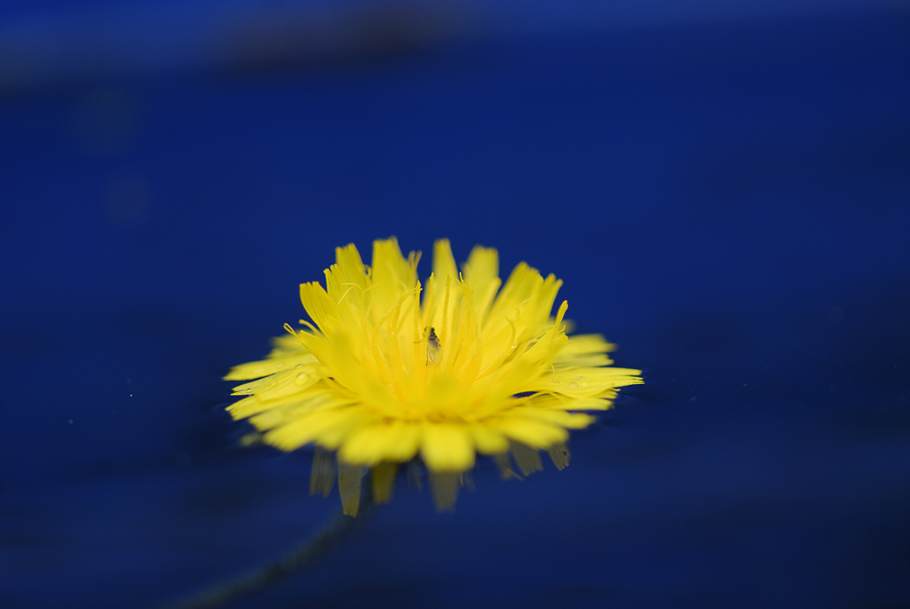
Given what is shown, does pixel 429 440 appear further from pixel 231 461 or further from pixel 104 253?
pixel 104 253

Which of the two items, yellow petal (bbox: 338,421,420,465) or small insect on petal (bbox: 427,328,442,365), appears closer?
yellow petal (bbox: 338,421,420,465)

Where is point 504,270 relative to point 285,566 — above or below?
above

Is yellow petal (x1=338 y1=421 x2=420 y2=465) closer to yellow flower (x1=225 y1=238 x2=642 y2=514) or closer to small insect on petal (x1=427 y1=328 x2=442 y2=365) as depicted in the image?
yellow flower (x1=225 y1=238 x2=642 y2=514)

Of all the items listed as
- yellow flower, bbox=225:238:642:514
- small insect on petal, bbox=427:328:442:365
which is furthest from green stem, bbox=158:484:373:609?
small insect on petal, bbox=427:328:442:365

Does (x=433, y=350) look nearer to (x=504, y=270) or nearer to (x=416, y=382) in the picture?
(x=416, y=382)

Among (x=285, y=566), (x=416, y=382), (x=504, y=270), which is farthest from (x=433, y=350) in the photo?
(x=504, y=270)

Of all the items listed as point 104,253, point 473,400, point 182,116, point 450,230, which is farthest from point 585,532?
point 182,116
